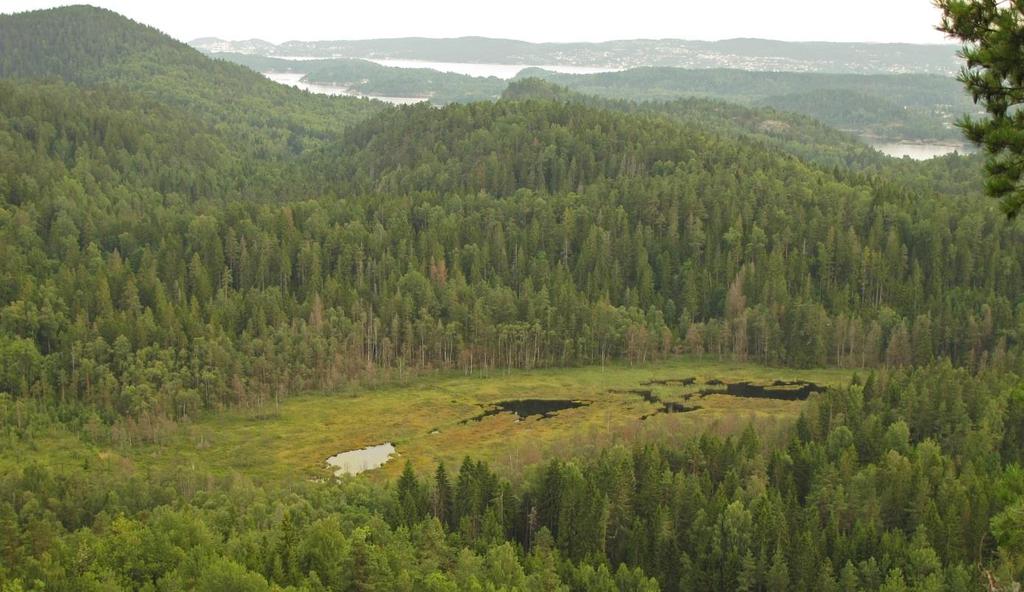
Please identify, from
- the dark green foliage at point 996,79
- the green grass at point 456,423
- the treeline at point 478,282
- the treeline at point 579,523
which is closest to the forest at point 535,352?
the treeline at point 579,523

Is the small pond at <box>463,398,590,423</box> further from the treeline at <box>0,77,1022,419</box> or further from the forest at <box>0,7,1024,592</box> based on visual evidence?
the treeline at <box>0,77,1022,419</box>

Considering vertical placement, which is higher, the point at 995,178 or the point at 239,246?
the point at 995,178

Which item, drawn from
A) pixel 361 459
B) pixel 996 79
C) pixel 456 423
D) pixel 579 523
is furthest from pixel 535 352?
pixel 996 79

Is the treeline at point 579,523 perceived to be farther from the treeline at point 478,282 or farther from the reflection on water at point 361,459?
the treeline at point 478,282

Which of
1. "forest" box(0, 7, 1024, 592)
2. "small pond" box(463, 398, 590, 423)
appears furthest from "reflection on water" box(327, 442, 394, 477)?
"small pond" box(463, 398, 590, 423)

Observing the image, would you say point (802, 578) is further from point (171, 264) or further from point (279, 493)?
point (171, 264)

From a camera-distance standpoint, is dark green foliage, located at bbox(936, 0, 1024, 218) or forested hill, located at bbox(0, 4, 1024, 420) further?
forested hill, located at bbox(0, 4, 1024, 420)

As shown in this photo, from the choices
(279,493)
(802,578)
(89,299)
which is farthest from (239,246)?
(802,578)
